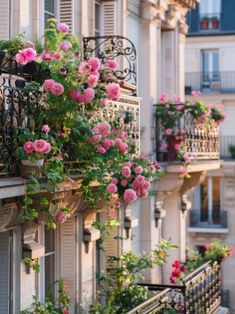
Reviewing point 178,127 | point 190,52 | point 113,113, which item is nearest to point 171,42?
point 178,127

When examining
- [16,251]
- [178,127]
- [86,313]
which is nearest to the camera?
[16,251]

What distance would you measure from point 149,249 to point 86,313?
3.80m

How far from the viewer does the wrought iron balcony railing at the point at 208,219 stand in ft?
106

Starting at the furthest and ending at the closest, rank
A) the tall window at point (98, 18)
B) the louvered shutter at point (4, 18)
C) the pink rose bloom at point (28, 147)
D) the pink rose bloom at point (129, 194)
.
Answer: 1. the tall window at point (98, 18)
2. the pink rose bloom at point (129, 194)
3. the louvered shutter at point (4, 18)
4. the pink rose bloom at point (28, 147)

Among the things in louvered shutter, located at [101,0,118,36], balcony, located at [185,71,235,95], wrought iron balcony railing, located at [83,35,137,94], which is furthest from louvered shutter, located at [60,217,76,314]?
balcony, located at [185,71,235,95]

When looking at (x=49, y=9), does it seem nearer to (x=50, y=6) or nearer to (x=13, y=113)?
(x=50, y=6)

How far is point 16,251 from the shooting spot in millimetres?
9867

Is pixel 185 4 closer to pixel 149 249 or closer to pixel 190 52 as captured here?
pixel 149 249

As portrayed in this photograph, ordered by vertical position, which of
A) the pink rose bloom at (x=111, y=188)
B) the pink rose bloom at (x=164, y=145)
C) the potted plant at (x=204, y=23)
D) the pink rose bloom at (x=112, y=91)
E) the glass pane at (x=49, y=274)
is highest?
the potted plant at (x=204, y=23)

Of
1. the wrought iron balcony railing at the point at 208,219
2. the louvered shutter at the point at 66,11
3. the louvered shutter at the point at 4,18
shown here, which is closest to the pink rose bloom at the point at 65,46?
the louvered shutter at the point at 4,18

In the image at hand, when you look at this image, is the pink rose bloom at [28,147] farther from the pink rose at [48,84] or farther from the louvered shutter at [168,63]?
the louvered shutter at [168,63]

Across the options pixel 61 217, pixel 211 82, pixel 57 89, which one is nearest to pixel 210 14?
pixel 211 82

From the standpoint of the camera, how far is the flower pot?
27.5 feet

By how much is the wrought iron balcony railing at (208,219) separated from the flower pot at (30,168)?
24190 mm
